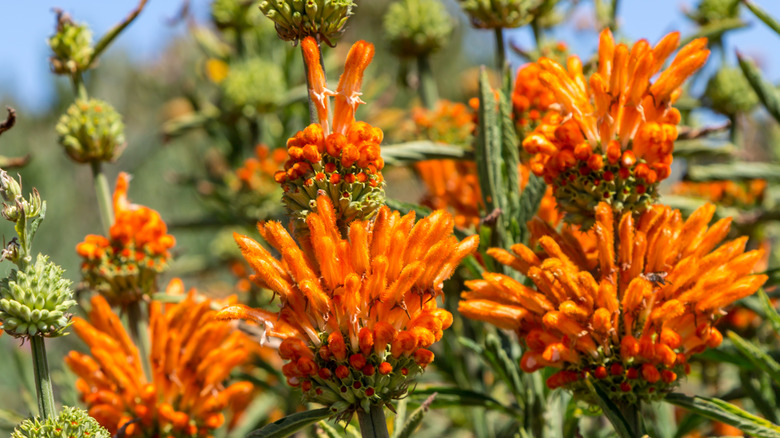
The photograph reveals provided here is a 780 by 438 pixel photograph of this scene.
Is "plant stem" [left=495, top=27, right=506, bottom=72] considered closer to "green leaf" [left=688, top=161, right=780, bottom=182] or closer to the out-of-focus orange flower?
"green leaf" [left=688, top=161, right=780, bottom=182]

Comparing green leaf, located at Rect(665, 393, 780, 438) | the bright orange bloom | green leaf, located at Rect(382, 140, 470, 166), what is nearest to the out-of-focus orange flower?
green leaf, located at Rect(382, 140, 470, 166)

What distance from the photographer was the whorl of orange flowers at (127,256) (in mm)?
2223

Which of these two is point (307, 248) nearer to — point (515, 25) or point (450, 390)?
point (450, 390)

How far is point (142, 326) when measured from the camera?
2262mm

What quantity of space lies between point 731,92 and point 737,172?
0.89 m

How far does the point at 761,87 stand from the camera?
232cm

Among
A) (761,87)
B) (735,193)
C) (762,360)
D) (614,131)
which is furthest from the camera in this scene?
(735,193)

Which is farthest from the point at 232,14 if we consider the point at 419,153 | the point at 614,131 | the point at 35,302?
the point at 35,302

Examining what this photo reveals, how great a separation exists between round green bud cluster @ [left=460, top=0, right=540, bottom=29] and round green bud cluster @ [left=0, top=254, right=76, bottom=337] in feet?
4.63

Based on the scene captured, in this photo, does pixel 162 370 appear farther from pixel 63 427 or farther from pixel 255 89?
pixel 255 89

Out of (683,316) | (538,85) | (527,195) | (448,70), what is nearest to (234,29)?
(538,85)

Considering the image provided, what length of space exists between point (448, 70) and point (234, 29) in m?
8.54

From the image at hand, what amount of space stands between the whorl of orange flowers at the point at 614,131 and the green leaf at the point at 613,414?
0.36 m

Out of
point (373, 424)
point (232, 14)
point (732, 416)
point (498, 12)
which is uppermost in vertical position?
point (232, 14)
